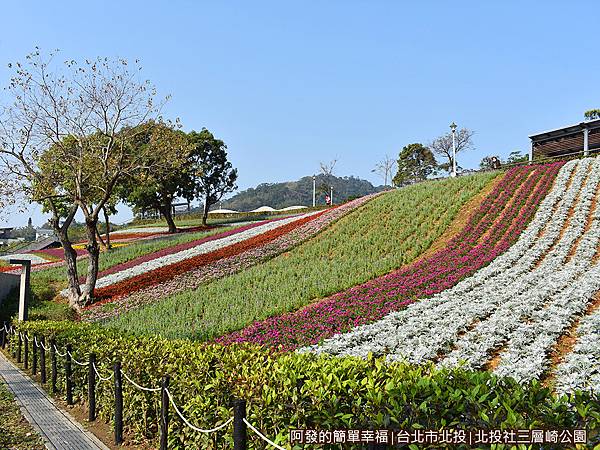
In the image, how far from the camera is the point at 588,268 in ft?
46.9

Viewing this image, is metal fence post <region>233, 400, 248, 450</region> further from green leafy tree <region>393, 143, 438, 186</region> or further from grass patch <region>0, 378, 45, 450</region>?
green leafy tree <region>393, 143, 438, 186</region>

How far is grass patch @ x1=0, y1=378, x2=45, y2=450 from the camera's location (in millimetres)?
6504

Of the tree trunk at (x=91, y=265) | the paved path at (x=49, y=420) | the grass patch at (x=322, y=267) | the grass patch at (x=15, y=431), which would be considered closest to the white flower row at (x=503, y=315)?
the grass patch at (x=322, y=267)

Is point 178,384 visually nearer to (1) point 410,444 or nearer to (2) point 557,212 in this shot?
(1) point 410,444

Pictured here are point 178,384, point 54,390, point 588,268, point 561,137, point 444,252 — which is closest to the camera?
point 178,384

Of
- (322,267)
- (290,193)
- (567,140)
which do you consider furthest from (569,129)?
(290,193)

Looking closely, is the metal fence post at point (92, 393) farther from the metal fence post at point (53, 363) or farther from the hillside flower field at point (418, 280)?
the hillside flower field at point (418, 280)

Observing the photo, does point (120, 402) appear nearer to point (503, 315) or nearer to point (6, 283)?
point (503, 315)

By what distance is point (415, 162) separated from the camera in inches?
3231

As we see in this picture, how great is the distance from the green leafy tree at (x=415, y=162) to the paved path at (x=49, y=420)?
243 ft

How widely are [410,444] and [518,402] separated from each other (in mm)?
1047

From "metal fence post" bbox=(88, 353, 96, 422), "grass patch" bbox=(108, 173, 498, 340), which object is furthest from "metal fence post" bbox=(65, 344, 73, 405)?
"grass patch" bbox=(108, 173, 498, 340)

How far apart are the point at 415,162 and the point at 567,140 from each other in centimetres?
4103

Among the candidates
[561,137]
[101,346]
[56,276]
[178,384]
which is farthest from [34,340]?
[561,137]
